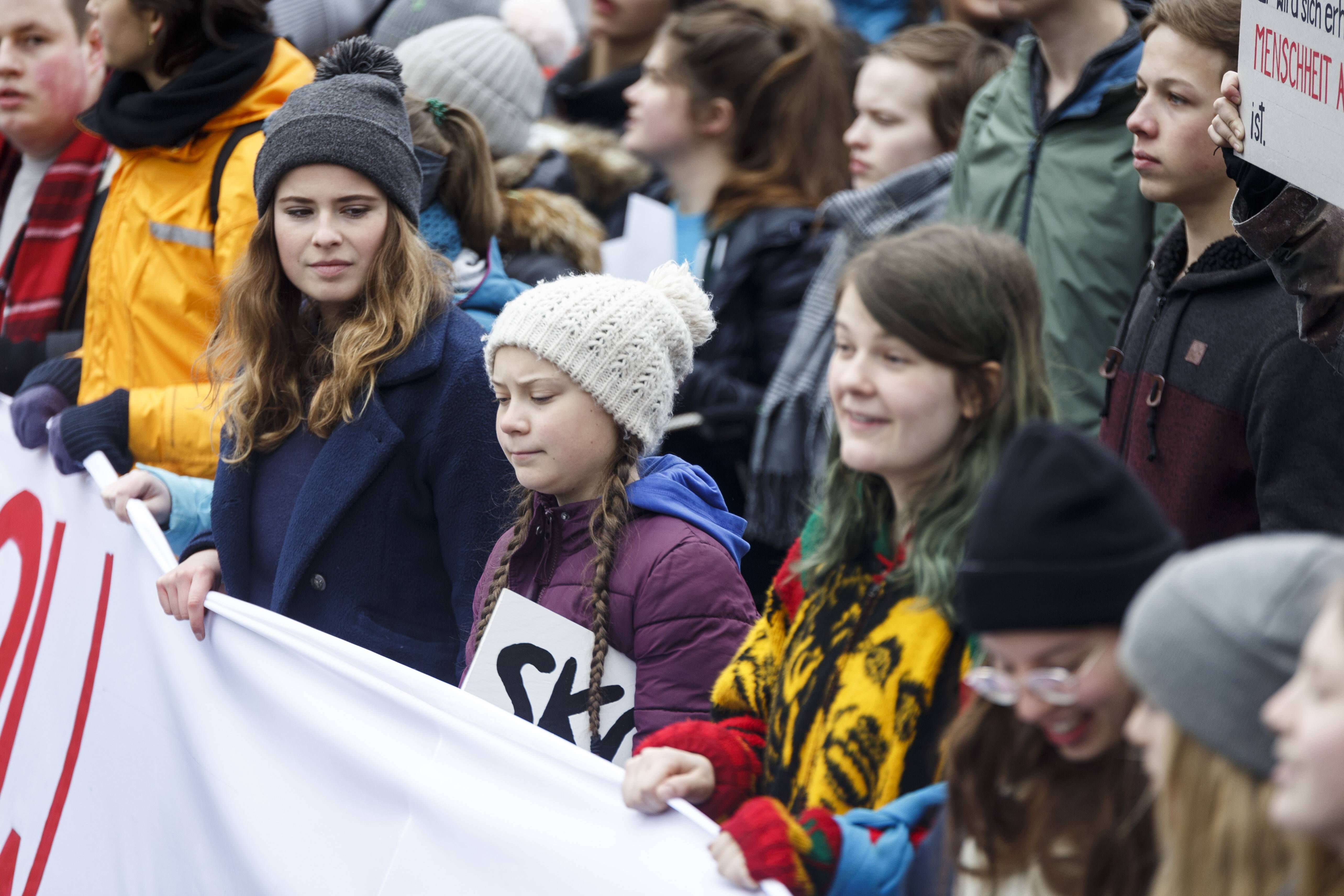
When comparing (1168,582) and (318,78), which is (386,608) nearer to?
(318,78)

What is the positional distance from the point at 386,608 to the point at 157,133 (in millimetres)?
1640

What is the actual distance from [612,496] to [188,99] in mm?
1915

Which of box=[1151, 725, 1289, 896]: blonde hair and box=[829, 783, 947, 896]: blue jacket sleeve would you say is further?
box=[829, 783, 947, 896]: blue jacket sleeve

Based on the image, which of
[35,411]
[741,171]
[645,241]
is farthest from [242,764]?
[741,171]

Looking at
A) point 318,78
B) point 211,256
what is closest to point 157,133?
point 211,256

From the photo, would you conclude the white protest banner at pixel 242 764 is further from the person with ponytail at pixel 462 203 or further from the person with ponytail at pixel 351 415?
the person with ponytail at pixel 462 203

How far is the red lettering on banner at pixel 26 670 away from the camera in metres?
3.58

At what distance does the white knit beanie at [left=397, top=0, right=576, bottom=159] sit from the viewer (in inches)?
198

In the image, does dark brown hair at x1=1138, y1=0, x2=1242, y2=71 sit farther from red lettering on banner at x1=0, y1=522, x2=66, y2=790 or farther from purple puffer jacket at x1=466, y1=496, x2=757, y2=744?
red lettering on banner at x1=0, y1=522, x2=66, y2=790

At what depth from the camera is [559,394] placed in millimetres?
2889

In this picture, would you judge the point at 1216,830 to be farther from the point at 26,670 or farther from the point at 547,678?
the point at 26,670

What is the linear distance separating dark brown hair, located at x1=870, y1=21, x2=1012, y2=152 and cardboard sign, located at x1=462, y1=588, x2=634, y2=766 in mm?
2860

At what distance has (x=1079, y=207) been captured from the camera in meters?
4.01

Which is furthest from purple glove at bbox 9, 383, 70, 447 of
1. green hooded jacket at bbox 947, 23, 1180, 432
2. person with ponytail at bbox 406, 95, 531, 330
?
green hooded jacket at bbox 947, 23, 1180, 432
